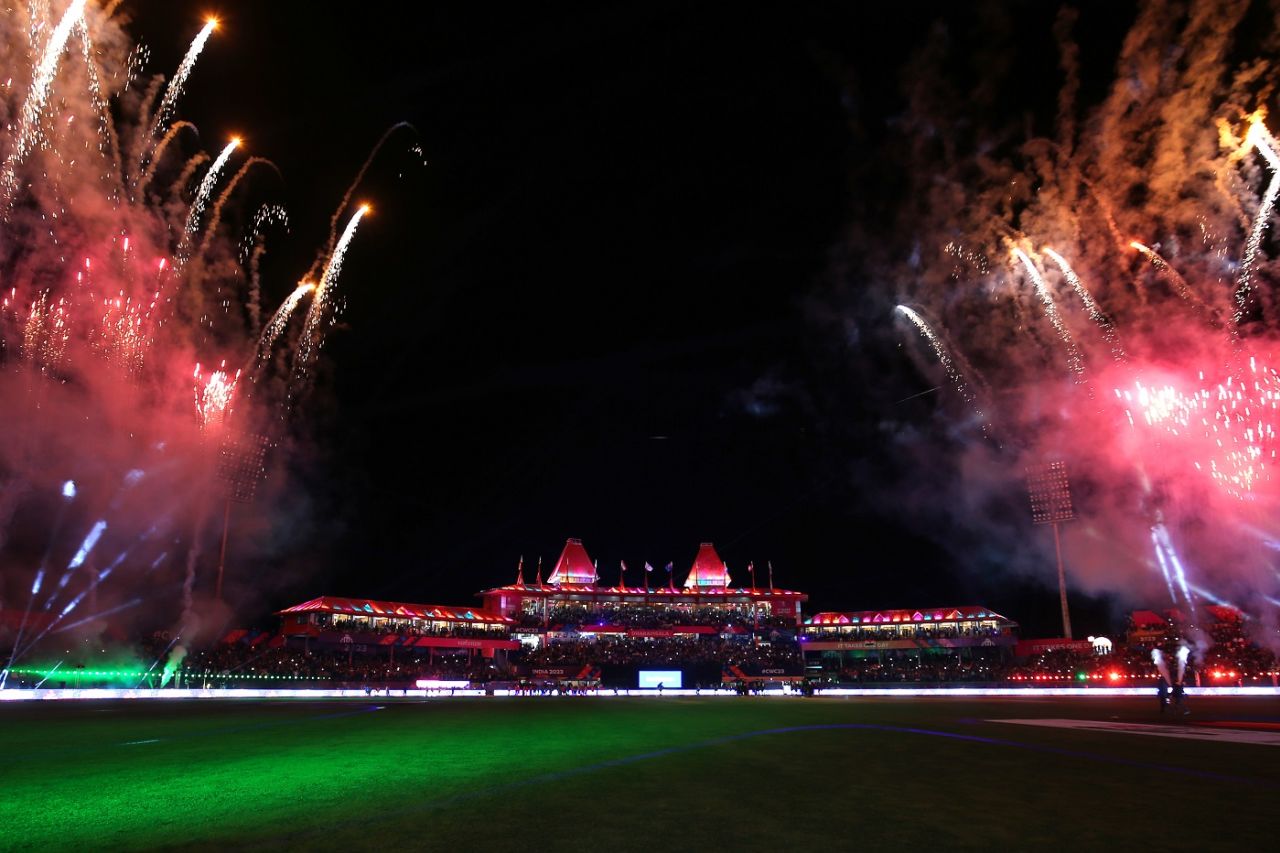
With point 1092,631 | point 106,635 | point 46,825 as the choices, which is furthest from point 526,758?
point 1092,631

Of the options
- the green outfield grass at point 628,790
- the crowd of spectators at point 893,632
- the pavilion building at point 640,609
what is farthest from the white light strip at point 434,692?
the pavilion building at point 640,609

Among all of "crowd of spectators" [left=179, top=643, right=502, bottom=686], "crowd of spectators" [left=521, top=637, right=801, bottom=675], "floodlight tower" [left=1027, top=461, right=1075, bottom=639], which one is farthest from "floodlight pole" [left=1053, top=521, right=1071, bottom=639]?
"crowd of spectators" [left=179, top=643, right=502, bottom=686]

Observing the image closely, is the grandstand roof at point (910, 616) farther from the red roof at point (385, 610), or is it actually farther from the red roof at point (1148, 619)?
the red roof at point (385, 610)

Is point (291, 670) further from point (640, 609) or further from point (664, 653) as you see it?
point (640, 609)

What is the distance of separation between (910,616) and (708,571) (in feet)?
128

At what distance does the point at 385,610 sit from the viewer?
80.9 meters

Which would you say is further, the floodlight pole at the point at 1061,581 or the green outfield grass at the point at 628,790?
the floodlight pole at the point at 1061,581

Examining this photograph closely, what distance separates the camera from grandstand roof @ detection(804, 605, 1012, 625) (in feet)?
281

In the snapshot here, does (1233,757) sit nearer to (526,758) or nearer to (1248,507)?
(526,758)

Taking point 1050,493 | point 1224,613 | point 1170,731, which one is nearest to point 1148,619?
point 1224,613

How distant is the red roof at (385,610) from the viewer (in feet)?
257

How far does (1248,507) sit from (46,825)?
195ft

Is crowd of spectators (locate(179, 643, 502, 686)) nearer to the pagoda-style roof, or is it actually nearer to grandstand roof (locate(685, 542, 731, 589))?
the pagoda-style roof

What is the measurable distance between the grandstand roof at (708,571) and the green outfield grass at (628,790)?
335ft
